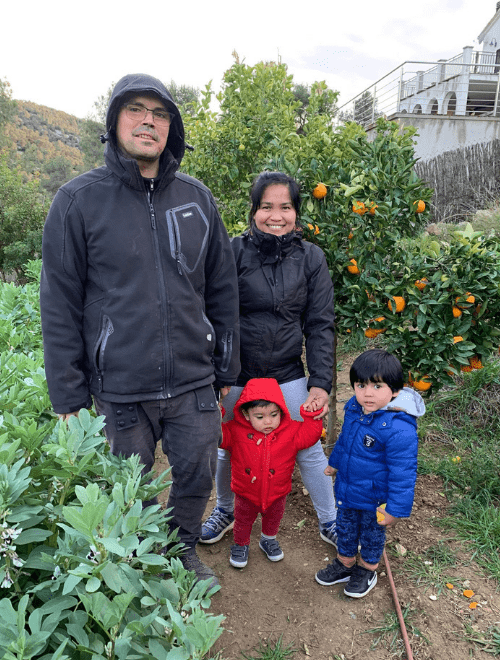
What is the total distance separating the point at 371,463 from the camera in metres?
2.37

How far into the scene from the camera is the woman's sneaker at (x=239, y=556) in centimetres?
272

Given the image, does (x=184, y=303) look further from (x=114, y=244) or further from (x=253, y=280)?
(x=253, y=280)

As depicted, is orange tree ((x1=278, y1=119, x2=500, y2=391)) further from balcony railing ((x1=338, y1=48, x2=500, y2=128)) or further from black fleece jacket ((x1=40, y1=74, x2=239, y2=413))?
balcony railing ((x1=338, y1=48, x2=500, y2=128))

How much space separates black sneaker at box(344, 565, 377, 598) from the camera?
8.14ft

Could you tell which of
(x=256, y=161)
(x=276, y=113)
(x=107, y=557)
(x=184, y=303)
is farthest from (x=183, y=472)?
(x=276, y=113)

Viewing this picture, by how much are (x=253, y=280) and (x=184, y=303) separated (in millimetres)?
550

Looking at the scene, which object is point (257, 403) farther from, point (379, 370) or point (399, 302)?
point (399, 302)

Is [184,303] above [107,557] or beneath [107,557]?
above

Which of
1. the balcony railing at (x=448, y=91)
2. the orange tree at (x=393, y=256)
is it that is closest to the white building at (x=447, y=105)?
the balcony railing at (x=448, y=91)

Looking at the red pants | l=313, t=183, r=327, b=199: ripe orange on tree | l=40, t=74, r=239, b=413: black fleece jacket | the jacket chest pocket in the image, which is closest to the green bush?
l=40, t=74, r=239, b=413: black fleece jacket

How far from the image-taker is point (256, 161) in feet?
13.6

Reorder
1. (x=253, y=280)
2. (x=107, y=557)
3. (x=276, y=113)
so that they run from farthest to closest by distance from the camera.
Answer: (x=276, y=113) < (x=253, y=280) < (x=107, y=557)

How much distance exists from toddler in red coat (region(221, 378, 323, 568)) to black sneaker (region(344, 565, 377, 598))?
528 mm

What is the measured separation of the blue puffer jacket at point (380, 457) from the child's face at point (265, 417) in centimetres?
36
